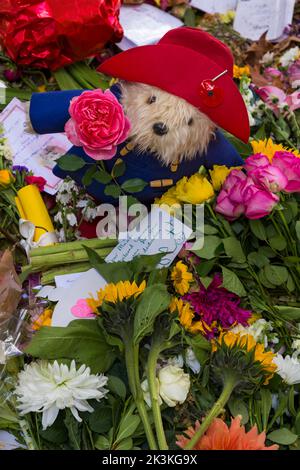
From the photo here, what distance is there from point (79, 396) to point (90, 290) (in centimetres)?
21

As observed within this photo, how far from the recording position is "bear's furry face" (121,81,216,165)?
86 cm

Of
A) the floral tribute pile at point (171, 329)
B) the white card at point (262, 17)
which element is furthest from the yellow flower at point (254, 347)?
the white card at point (262, 17)

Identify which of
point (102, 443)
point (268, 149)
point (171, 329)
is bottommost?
point (102, 443)

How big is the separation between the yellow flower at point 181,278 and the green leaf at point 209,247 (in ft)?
0.12

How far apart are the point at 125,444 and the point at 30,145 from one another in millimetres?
723

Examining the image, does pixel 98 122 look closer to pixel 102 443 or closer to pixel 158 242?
pixel 158 242

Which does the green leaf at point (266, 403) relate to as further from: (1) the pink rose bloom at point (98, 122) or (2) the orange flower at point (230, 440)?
(1) the pink rose bloom at point (98, 122)

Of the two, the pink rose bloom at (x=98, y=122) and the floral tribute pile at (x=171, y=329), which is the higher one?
the pink rose bloom at (x=98, y=122)

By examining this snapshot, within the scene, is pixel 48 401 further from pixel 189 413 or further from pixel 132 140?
pixel 132 140

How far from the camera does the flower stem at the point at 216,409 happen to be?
0.68 meters

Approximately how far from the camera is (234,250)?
91 centimetres

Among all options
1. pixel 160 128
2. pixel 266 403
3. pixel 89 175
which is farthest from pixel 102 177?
pixel 266 403

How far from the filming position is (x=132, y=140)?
0.90 meters

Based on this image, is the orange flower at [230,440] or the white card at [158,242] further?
the white card at [158,242]
